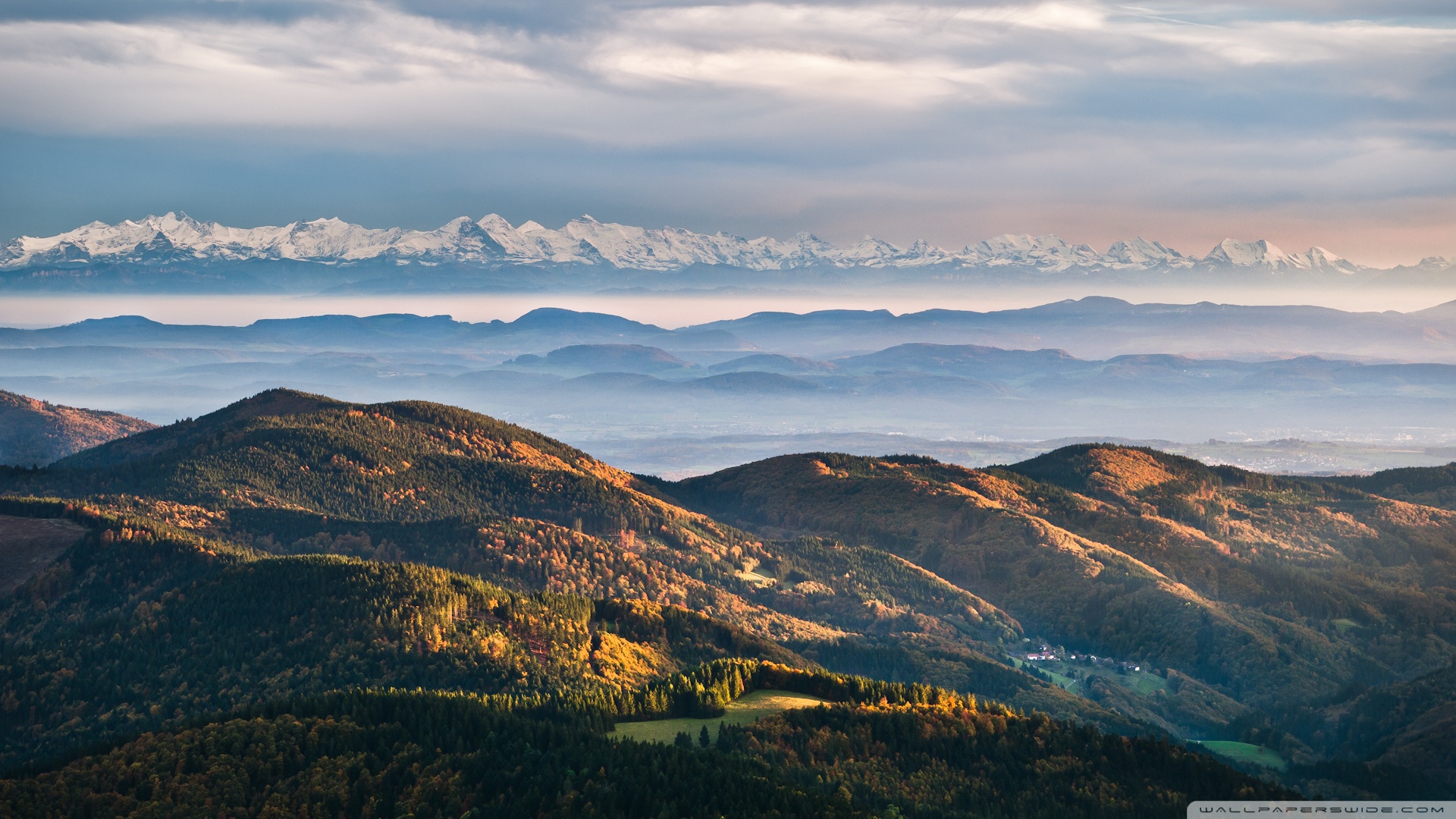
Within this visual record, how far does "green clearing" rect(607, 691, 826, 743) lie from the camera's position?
130875 millimetres

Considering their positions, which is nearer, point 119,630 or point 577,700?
point 577,700

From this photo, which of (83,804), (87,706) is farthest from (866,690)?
(87,706)

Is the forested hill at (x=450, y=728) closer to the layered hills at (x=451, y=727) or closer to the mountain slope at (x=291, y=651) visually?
the layered hills at (x=451, y=727)

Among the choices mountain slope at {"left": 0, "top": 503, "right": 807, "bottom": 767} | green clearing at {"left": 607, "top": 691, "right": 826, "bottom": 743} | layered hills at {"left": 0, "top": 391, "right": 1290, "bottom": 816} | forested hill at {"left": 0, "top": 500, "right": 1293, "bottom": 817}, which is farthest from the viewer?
mountain slope at {"left": 0, "top": 503, "right": 807, "bottom": 767}

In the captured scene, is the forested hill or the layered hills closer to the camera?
the forested hill

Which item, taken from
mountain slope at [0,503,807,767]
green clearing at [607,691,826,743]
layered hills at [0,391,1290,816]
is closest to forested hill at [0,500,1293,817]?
layered hills at [0,391,1290,816]

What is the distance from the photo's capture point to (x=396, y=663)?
166750 mm

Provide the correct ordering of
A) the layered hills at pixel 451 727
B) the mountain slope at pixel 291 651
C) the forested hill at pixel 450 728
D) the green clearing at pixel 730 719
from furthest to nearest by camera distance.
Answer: the mountain slope at pixel 291 651, the green clearing at pixel 730 719, the layered hills at pixel 451 727, the forested hill at pixel 450 728

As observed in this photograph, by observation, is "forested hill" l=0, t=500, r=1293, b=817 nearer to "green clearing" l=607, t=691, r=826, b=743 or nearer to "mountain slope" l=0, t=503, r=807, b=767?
"mountain slope" l=0, t=503, r=807, b=767

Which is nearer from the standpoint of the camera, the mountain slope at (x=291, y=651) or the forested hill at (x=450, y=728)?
the forested hill at (x=450, y=728)

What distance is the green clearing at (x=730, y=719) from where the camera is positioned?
429 ft

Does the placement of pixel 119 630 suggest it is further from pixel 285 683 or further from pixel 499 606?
pixel 499 606

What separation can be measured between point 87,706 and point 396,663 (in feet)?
127

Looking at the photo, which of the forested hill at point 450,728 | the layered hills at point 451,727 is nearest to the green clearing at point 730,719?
the layered hills at point 451,727
